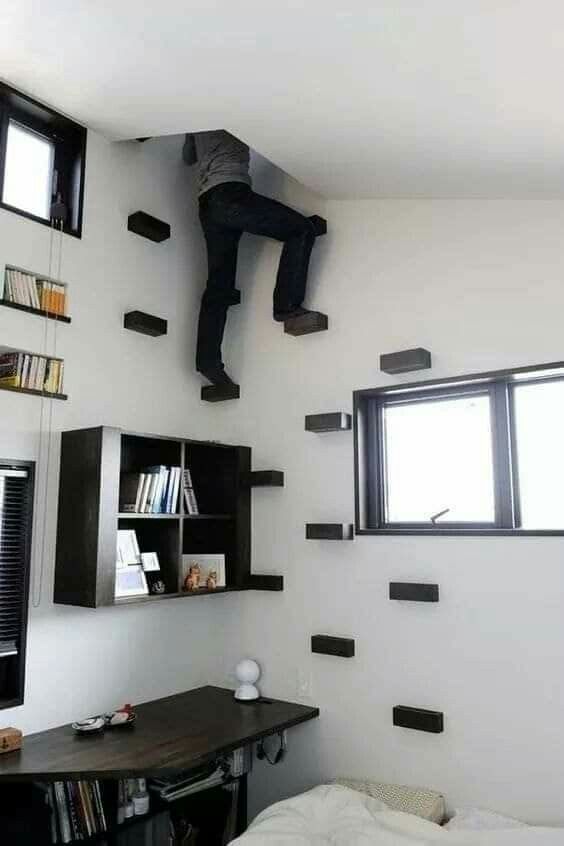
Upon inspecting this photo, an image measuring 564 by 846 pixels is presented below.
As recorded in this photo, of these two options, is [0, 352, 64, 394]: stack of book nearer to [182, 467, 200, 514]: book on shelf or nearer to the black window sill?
[182, 467, 200, 514]: book on shelf

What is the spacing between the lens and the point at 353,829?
7.26 ft

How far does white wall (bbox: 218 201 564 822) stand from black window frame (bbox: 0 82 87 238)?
101 cm

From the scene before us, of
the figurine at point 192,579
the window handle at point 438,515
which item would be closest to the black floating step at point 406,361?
the window handle at point 438,515

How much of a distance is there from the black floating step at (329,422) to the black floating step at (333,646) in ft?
2.97

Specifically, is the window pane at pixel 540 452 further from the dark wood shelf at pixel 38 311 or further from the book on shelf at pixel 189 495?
the dark wood shelf at pixel 38 311

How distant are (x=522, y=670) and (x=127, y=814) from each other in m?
1.56

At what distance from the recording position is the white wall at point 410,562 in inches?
97.3

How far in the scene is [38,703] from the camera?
8.48 ft

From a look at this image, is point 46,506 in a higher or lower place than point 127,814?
higher

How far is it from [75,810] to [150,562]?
96 centimetres

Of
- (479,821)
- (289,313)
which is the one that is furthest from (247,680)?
(289,313)

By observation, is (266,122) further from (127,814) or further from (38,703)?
(127,814)

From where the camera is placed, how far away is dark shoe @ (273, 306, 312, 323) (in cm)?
318

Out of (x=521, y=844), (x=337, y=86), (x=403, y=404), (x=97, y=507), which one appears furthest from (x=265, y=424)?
(x=521, y=844)
